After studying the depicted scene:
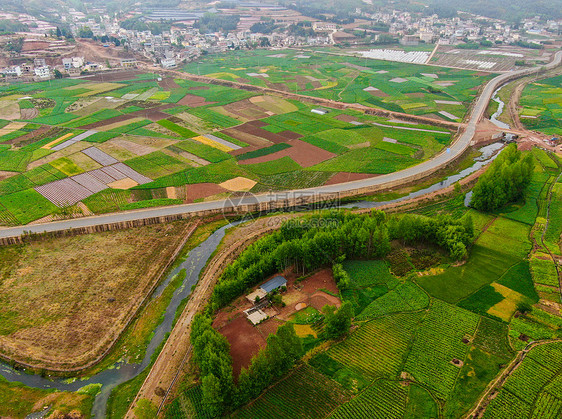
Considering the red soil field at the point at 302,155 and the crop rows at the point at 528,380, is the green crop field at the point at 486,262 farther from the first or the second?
the red soil field at the point at 302,155

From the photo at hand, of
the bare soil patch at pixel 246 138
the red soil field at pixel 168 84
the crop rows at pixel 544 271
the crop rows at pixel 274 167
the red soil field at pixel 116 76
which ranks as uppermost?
the red soil field at pixel 116 76

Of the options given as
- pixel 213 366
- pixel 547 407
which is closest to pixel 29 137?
pixel 213 366

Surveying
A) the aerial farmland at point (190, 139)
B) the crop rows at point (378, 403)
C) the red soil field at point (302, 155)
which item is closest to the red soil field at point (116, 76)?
the aerial farmland at point (190, 139)

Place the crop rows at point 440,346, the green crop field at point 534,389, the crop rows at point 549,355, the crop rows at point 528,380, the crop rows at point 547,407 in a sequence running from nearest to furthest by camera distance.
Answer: the crop rows at point 547,407
the green crop field at point 534,389
the crop rows at point 528,380
the crop rows at point 440,346
the crop rows at point 549,355

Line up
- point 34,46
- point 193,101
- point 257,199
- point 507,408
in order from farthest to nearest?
point 34,46 < point 193,101 < point 257,199 < point 507,408

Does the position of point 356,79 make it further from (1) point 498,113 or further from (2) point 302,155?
(2) point 302,155

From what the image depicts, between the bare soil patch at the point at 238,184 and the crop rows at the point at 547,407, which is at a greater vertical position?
the bare soil patch at the point at 238,184

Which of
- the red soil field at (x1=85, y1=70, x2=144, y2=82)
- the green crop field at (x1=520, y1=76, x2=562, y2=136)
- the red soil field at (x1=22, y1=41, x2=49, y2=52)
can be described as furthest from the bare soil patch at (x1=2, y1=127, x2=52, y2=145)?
the green crop field at (x1=520, y1=76, x2=562, y2=136)

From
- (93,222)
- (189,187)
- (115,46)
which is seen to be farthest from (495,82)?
(115,46)
